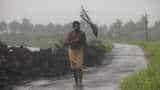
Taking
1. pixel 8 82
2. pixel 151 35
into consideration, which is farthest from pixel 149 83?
pixel 151 35

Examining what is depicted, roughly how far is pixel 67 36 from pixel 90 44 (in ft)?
21.4

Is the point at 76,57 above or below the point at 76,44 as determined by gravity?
below

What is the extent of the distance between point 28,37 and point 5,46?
0.98m

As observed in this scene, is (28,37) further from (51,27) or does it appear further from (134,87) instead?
(134,87)

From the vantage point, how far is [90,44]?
13359mm

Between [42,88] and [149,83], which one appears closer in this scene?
[149,83]

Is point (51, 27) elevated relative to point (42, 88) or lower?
elevated

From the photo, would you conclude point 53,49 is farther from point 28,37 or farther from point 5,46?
point 28,37

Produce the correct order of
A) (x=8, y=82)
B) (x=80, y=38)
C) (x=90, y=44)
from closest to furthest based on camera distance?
(x=80, y=38), (x=8, y=82), (x=90, y=44)

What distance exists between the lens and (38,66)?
352 inches

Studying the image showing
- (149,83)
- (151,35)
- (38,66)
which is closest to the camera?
(149,83)

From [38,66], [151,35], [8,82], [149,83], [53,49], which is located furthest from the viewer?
[151,35]

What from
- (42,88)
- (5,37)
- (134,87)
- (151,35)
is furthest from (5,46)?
(151,35)

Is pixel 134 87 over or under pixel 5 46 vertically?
under
